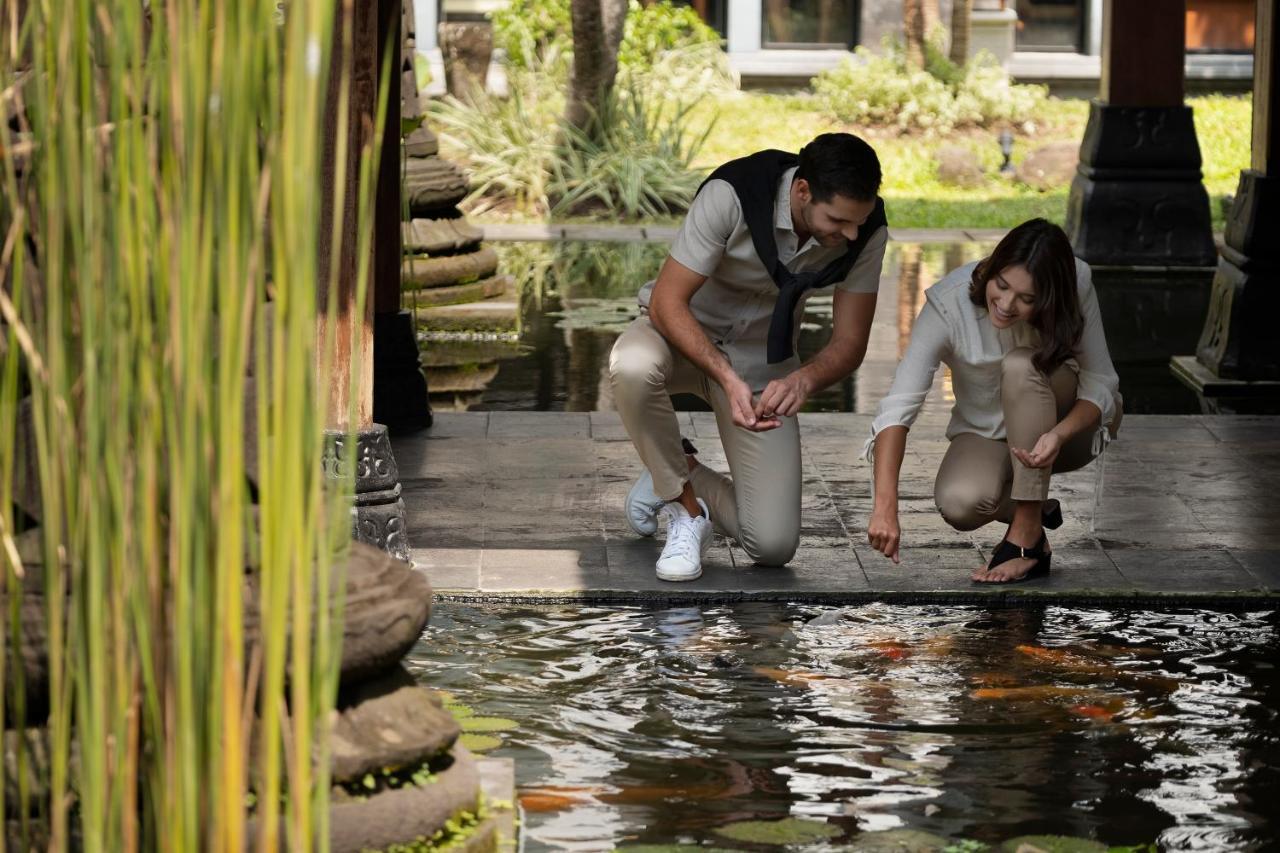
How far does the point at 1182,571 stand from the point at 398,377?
9.83 ft

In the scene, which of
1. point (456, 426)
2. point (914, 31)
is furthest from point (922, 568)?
point (914, 31)

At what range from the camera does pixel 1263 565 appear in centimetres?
559

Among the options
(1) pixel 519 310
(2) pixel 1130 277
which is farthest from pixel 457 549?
(2) pixel 1130 277

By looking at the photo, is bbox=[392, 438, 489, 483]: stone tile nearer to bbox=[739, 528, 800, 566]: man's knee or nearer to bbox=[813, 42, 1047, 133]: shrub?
bbox=[739, 528, 800, 566]: man's knee

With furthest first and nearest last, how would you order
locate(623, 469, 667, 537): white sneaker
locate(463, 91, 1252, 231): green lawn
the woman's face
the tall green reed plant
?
1. locate(463, 91, 1252, 231): green lawn
2. locate(623, 469, 667, 537): white sneaker
3. the woman's face
4. the tall green reed plant

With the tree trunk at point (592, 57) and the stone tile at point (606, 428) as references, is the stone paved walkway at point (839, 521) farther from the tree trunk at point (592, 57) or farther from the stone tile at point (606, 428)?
the tree trunk at point (592, 57)

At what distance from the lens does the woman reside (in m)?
5.04

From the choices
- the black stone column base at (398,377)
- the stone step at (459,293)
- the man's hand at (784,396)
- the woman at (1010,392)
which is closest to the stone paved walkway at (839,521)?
the black stone column base at (398,377)

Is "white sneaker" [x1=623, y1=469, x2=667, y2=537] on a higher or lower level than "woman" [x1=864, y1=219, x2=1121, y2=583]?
lower

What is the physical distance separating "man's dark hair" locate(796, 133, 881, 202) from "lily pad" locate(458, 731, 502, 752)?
160 centimetres

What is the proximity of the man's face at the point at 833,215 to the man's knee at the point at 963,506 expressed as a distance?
0.73 meters

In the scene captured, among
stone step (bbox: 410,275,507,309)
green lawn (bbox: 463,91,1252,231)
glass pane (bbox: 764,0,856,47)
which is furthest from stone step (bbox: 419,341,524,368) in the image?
glass pane (bbox: 764,0,856,47)

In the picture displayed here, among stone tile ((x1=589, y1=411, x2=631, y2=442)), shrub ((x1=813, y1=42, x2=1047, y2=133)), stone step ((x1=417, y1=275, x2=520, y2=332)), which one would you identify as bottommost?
stone tile ((x1=589, y1=411, x2=631, y2=442))

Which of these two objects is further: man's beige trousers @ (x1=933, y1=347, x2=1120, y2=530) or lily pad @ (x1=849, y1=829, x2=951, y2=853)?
man's beige trousers @ (x1=933, y1=347, x2=1120, y2=530)
